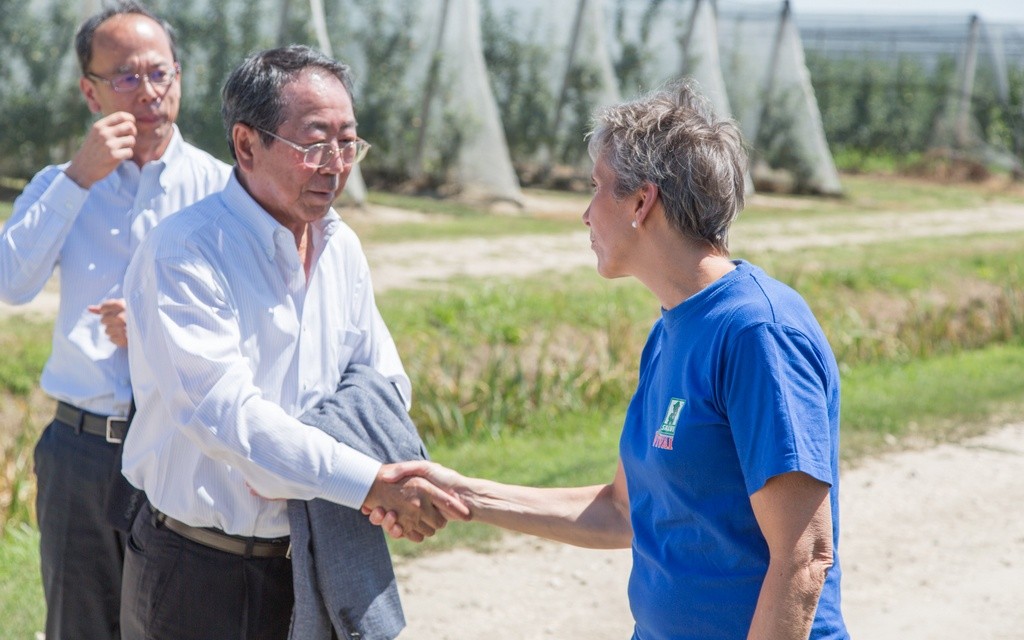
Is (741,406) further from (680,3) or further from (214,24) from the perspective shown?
(680,3)

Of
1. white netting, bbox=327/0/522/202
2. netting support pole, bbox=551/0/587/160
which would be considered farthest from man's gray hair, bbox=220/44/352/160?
netting support pole, bbox=551/0/587/160

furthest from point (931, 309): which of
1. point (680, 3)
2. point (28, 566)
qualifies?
point (680, 3)

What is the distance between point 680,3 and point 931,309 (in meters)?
10.4

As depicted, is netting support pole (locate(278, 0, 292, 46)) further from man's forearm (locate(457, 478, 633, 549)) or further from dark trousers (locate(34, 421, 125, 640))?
man's forearm (locate(457, 478, 633, 549))

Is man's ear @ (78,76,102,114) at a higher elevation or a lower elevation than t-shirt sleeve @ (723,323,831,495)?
higher

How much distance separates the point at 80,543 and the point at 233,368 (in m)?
1.05

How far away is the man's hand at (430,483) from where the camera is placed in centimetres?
275

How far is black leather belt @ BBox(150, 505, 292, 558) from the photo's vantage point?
105 inches

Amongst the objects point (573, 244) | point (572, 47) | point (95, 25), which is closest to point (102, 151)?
point (95, 25)

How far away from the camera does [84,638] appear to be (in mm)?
3240

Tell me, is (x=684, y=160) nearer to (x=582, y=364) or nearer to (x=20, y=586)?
(x=20, y=586)

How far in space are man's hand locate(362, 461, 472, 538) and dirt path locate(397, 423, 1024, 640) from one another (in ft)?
5.61

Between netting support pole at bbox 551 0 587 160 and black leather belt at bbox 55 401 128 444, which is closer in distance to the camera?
black leather belt at bbox 55 401 128 444

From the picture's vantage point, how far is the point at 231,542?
2676 millimetres
